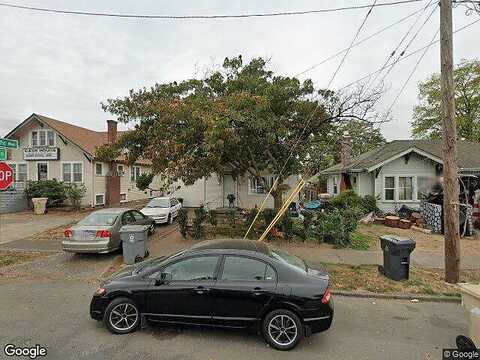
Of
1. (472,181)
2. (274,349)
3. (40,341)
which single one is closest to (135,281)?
(40,341)

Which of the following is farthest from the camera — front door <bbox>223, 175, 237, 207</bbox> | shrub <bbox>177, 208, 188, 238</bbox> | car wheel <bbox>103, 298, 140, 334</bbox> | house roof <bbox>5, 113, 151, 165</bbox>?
house roof <bbox>5, 113, 151, 165</bbox>

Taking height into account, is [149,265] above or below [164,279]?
above

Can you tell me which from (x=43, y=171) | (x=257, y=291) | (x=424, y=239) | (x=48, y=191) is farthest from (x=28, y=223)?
(x=424, y=239)

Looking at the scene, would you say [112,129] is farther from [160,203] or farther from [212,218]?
[212,218]

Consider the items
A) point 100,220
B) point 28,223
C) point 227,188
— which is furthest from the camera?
point 227,188

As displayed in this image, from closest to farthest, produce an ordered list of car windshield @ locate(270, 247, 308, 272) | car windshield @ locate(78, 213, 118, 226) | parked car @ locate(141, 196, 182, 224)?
1. car windshield @ locate(270, 247, 308, 272)
2. car windshield @ locate(78, 213, 118, 226)
3. parked car @ locate(141, 196, 182, 224)

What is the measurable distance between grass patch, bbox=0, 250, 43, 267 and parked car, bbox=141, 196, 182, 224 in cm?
568

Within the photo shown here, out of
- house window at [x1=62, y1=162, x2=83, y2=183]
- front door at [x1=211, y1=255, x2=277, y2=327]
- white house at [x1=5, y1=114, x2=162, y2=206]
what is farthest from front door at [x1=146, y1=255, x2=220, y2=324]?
house window at [x1=62, y1=162, x2=83, y2=183]

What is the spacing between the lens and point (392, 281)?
24.8 feet

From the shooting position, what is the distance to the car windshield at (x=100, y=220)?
982 cm

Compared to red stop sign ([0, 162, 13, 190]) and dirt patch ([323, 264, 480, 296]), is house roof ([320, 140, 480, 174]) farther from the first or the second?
red stop sign ([0, 162, 13, 190])

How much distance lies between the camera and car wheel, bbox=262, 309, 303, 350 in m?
4.57

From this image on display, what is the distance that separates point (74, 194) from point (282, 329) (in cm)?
2067

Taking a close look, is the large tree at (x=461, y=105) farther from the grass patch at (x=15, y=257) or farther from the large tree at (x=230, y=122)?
the grass patch at (x=15, y=257)
